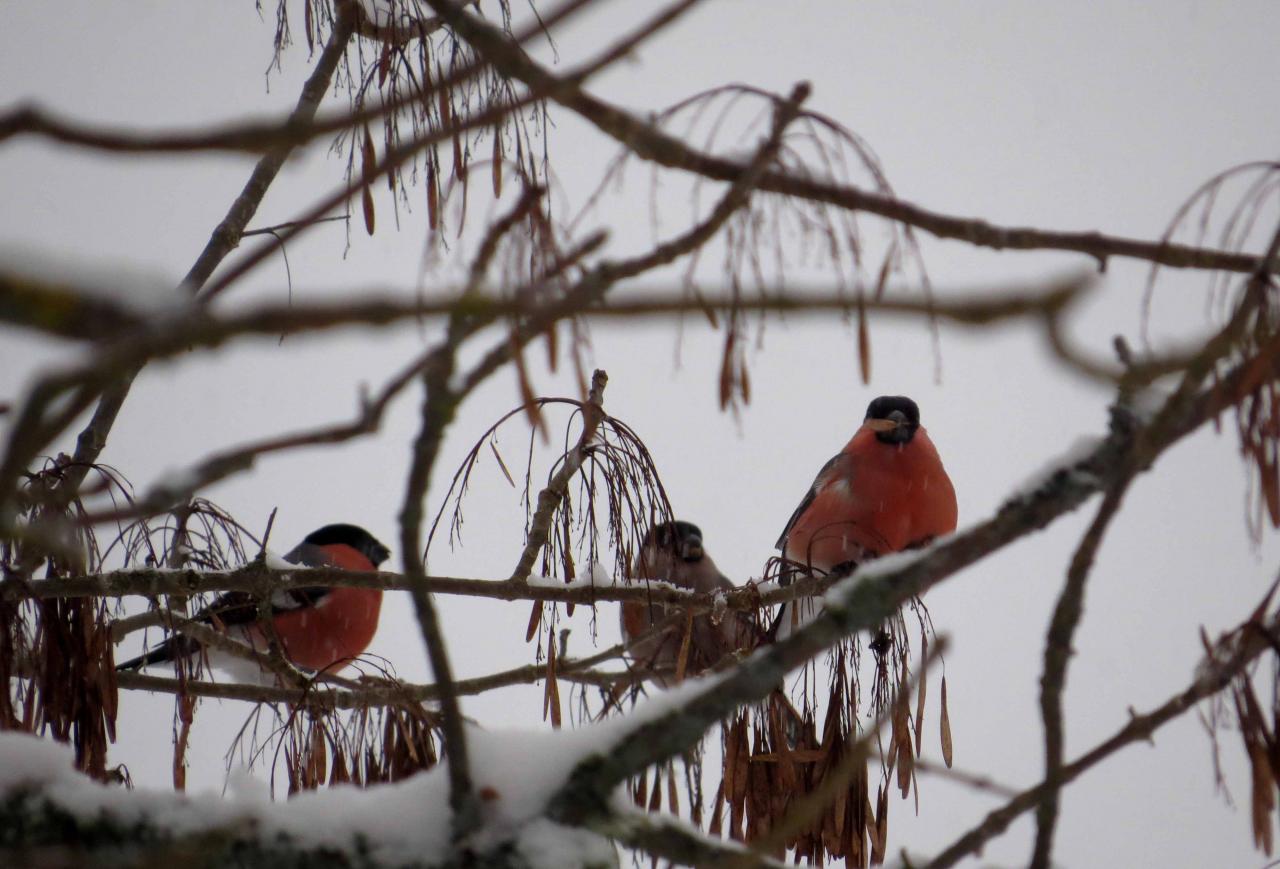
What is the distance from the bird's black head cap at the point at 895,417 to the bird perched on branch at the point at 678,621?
735 millimetres

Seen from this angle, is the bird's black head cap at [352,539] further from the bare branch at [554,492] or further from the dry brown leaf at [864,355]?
the dry brown leaf at [864,355]

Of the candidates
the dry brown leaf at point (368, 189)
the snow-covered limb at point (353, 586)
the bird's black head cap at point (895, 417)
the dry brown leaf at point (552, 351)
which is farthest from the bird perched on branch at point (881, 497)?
the dry brown leaf at point (552, 351)

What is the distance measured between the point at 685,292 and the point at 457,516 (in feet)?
5.80

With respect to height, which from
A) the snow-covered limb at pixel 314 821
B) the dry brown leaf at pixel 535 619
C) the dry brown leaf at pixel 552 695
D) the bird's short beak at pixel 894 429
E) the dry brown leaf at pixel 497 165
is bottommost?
the snow-covered limb at pixel 314 821

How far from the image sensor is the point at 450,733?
89 cm

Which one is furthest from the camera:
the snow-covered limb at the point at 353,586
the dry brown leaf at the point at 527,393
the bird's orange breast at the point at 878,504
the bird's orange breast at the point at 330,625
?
the bird's orange breast at the point at 330,625

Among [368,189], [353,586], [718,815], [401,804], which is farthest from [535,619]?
[401,804]

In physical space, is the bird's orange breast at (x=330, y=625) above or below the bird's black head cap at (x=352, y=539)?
below

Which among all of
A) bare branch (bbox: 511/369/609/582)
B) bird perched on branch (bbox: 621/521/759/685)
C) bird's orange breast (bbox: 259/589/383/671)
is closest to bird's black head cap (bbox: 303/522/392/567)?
bird's orange breast (bbox: 259/589/383/671)

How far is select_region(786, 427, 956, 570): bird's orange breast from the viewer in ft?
A: 12.4

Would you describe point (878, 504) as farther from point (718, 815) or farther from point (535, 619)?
point (718, 815)

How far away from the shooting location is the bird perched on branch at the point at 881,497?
3.79 meters

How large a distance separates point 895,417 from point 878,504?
0.37 metres

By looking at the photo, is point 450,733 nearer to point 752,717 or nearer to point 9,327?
point 9,327
